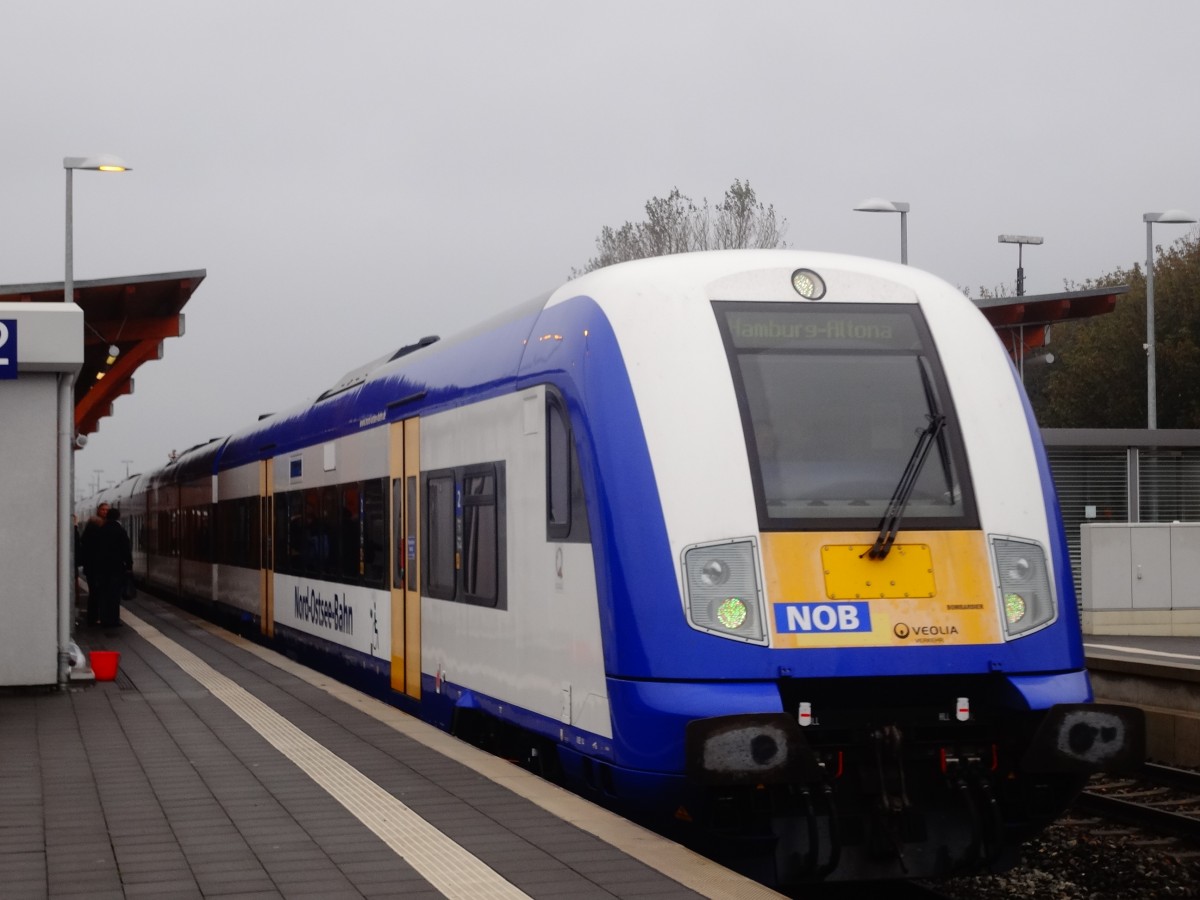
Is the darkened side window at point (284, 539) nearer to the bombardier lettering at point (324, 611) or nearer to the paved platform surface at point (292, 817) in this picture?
the bombardier lettering at point (324, 611)

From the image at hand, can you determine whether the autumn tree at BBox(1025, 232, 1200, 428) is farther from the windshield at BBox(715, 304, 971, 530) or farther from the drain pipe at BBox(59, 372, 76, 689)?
the windshield at BBox(715, 304, 971, 530)

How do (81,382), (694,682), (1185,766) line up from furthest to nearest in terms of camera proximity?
1. (81,382)
2. (1185,766)
3. (694,682)

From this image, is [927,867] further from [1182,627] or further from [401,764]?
[1182,627]

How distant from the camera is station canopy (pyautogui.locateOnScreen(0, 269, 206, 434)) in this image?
24.5m

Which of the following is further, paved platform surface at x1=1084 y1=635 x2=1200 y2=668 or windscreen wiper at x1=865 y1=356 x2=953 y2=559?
paved platform surface at x1=1084 y1=635 x2=1200 y2=668

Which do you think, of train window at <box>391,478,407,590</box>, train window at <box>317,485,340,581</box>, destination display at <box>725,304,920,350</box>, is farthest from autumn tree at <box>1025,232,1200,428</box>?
destination display at <box>725,304,920,350</box>

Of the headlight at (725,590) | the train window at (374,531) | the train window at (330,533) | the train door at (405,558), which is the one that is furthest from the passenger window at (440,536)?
the headlight at (725,590)

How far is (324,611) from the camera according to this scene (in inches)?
623

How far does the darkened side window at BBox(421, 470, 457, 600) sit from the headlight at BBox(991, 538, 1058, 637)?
13.3 ft

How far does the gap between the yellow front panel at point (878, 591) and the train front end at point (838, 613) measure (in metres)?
0.01

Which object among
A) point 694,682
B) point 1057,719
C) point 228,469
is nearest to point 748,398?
point 694,682

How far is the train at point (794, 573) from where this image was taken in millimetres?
7469

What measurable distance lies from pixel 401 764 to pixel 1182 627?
55.8ft

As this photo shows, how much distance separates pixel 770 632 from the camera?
7.48 meters
